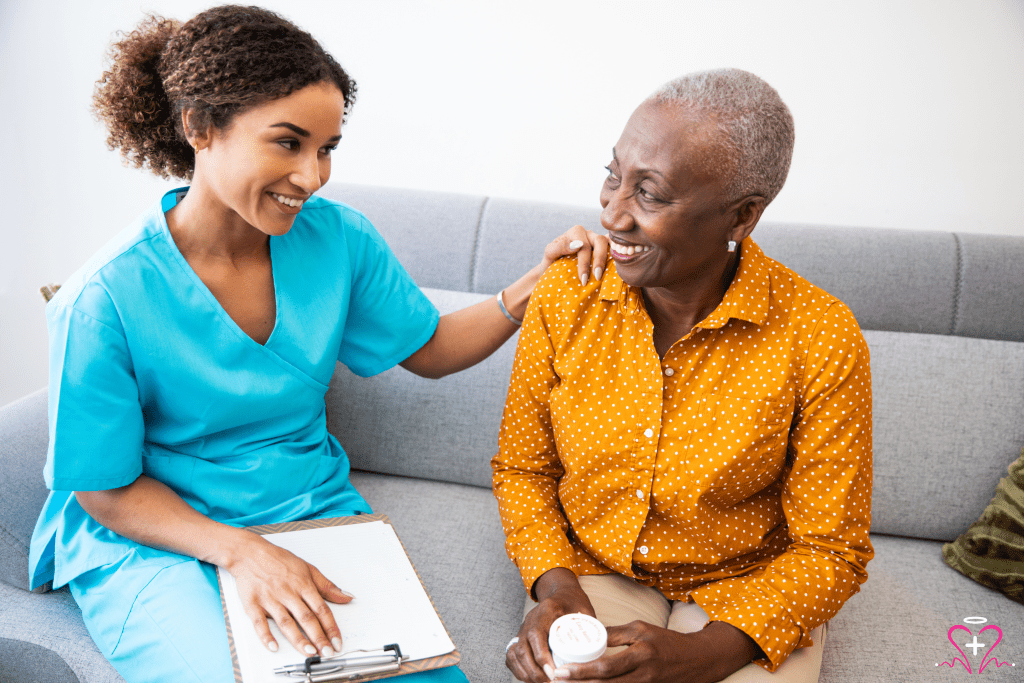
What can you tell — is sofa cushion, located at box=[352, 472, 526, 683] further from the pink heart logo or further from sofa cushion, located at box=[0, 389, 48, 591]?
the pink heart logo

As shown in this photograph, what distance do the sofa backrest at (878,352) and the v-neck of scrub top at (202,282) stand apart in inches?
19.3

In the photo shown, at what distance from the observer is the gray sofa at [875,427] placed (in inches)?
50.4

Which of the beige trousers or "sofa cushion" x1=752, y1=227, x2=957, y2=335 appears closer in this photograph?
the beige trousers

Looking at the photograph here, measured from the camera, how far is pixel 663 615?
118 centimetres

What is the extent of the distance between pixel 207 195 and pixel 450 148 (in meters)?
1.05

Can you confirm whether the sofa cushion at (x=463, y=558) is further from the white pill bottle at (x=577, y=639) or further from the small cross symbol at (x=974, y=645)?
the small cross symbol at (x=974, y=645)

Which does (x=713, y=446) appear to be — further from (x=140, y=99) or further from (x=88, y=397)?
(x=140, y=99)

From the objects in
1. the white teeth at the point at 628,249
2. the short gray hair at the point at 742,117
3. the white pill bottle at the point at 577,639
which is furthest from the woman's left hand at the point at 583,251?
the white pill bottle at the point at 577,639

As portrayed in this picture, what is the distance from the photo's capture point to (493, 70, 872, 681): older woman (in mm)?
953

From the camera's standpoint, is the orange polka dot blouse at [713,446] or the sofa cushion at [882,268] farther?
the sofa cushion at [882,268]

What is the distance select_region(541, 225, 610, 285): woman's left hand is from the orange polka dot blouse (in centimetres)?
2

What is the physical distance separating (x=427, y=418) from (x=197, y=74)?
861 mm

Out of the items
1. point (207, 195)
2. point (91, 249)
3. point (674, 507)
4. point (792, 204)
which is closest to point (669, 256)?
point (674, 507)

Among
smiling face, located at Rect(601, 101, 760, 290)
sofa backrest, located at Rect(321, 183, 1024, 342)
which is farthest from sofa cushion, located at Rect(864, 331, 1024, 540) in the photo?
smiling face, located at Rect(601, 101, 760, 290)
